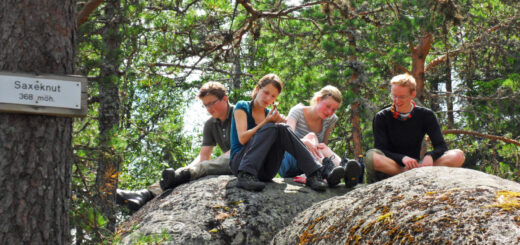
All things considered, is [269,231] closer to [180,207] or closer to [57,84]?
[180,207]

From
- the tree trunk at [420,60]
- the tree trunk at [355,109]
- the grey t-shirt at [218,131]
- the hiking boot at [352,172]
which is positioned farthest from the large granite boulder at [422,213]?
the tree trunk at [420,60]

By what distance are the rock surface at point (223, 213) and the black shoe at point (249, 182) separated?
52 millimetres

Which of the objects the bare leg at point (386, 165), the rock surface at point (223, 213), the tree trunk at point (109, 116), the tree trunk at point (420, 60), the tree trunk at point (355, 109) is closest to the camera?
the rock surface at point (223, 213)

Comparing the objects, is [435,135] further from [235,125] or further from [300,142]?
[235,125]

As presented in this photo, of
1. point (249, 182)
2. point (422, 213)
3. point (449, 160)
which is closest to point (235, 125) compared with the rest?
point (249, 182)

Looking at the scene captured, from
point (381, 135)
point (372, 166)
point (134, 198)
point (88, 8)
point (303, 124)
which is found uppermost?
point (88, 8)

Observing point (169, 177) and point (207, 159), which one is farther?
point (207, 159)

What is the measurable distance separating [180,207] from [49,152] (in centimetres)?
185

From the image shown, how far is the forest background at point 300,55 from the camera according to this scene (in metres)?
5.89

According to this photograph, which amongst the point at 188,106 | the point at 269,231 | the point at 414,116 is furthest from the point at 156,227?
the point at 188,106

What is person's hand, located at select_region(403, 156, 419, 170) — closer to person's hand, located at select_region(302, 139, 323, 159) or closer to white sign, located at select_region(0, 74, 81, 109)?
person's hand, located at select_region(302, 139, 323, 159)

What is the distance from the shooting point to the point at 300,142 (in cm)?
483

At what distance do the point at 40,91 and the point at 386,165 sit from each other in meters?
3.16

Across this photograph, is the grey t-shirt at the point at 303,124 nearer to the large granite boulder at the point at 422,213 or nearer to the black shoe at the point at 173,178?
the black shoe at the point at 173,178
